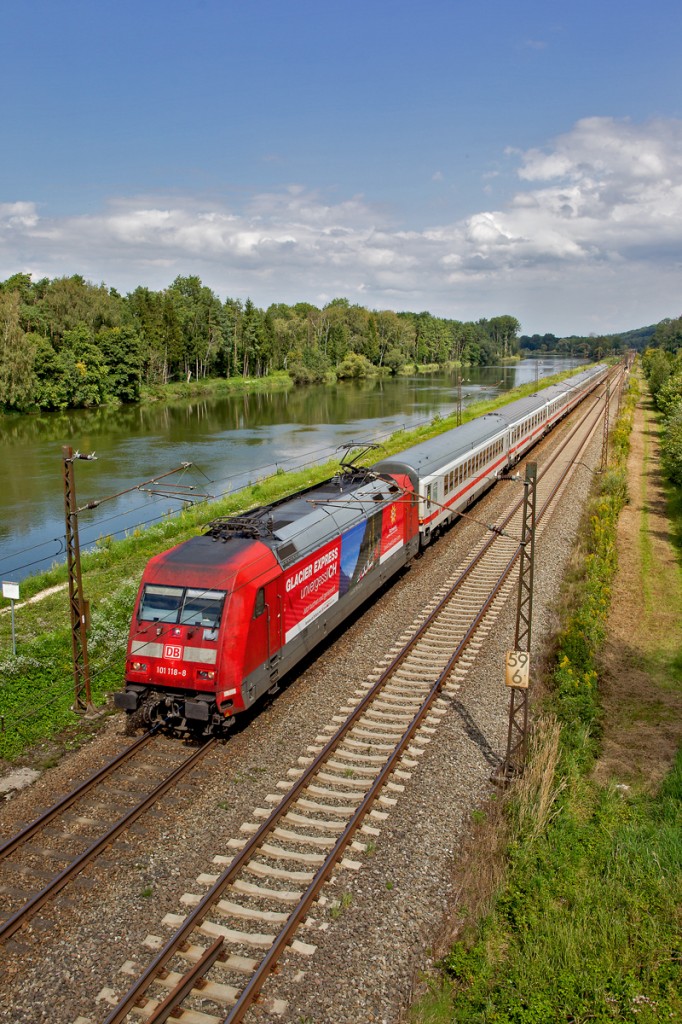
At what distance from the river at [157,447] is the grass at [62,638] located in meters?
1.41

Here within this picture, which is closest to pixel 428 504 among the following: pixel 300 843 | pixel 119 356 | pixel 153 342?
pixel 300 843

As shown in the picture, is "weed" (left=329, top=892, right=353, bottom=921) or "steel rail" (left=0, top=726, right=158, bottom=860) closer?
"weed" (left=329, top=892, right=353, bottom=921)

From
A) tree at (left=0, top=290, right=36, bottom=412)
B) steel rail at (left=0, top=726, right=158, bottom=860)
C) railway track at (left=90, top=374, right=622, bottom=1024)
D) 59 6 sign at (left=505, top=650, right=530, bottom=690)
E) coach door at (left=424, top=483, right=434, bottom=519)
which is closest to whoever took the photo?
railway track at (left=90, top=374, right=622, bottom=1024)

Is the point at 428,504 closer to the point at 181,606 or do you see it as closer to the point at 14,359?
the point at 181,606

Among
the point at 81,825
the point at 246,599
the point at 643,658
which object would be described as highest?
the point at 246,599

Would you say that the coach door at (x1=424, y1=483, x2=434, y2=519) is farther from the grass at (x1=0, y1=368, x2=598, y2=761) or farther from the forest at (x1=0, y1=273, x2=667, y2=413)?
the forest at (x1=0, y1=273, x2=667, y2=413)

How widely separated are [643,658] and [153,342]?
88022 millimetres

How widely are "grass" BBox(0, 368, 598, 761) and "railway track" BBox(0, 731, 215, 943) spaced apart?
2.21 m

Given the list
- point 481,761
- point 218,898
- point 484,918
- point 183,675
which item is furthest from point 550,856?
point 183,675

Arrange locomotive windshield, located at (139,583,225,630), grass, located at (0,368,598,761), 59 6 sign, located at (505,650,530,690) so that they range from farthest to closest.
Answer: grass, located at (0,368,598,761), locomotive windshield, located at (139,583,225,630), 59 6 sign, located at (505,650,530,690)

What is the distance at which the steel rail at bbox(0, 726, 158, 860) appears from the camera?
1082 cm

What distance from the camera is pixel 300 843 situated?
10.8m

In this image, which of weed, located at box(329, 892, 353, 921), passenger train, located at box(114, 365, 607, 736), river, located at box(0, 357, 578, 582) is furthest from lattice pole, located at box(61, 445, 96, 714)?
weed, located at box(329, 892, 353, 921)

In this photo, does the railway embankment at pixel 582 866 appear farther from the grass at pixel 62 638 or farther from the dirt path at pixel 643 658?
the grass at pixel 62 638
